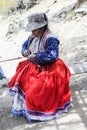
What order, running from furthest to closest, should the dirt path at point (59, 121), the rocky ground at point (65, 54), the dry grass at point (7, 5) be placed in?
the dry grass at point (7, 5)
the rocky ground at point (65, 54)
the dirt path at point (59, 121)

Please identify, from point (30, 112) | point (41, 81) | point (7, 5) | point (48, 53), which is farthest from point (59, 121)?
point (7, 5)

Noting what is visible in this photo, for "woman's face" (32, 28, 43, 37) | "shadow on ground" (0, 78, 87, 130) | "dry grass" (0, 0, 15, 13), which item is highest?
"woman's face" (32, 28, 43, 37)

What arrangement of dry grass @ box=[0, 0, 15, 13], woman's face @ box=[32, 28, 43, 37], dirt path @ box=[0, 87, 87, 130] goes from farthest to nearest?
dry grass @ box=[0, 0, 15, 13] < woman's face @ box=[32, 28, 43, 37] < dirt path @ box=[0, 87, 87, 130]

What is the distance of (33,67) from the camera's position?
5.09m

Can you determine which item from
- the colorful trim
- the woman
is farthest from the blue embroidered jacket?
the colorful trim

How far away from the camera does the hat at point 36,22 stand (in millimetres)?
4848

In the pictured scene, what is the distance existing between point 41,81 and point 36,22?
0.76 meters

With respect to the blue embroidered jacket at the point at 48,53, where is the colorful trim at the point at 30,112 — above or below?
below

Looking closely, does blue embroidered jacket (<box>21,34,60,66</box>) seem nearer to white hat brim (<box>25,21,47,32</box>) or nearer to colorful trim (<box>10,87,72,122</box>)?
white hat brim (<box>25,21,47,32</box>)

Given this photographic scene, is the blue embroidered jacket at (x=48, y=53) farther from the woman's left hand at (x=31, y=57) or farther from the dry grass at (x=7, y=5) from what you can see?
the dry grass at (x=7, y=5)

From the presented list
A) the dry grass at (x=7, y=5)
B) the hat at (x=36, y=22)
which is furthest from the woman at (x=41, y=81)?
the dry grass at (x=7, y=5)

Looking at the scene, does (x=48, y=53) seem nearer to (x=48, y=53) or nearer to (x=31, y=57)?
(x=48, y=53)

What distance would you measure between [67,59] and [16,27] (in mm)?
6471

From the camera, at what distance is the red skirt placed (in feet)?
15.8
